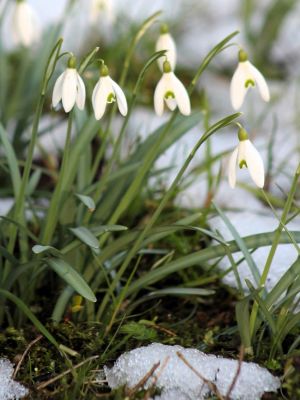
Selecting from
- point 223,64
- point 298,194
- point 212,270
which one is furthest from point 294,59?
point 212,270

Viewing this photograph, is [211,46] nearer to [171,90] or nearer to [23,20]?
[23,20]

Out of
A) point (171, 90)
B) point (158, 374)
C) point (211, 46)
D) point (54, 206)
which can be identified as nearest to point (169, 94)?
point (171, 90)

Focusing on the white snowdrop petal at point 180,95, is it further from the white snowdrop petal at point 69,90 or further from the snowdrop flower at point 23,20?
the snowdrop flower at point 23,20

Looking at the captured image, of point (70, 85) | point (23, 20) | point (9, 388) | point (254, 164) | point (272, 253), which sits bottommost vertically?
point (9, 388)

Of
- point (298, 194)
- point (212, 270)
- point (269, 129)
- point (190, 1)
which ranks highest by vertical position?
point (190, 1)

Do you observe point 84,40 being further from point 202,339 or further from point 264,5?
point 202,339

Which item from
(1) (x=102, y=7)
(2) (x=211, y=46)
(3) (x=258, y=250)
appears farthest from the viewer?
(2) (x=211, y=46)

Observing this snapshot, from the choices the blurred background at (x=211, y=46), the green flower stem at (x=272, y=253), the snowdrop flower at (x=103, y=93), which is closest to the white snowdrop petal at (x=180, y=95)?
the snowdrop flower at (x=103, y=93)
